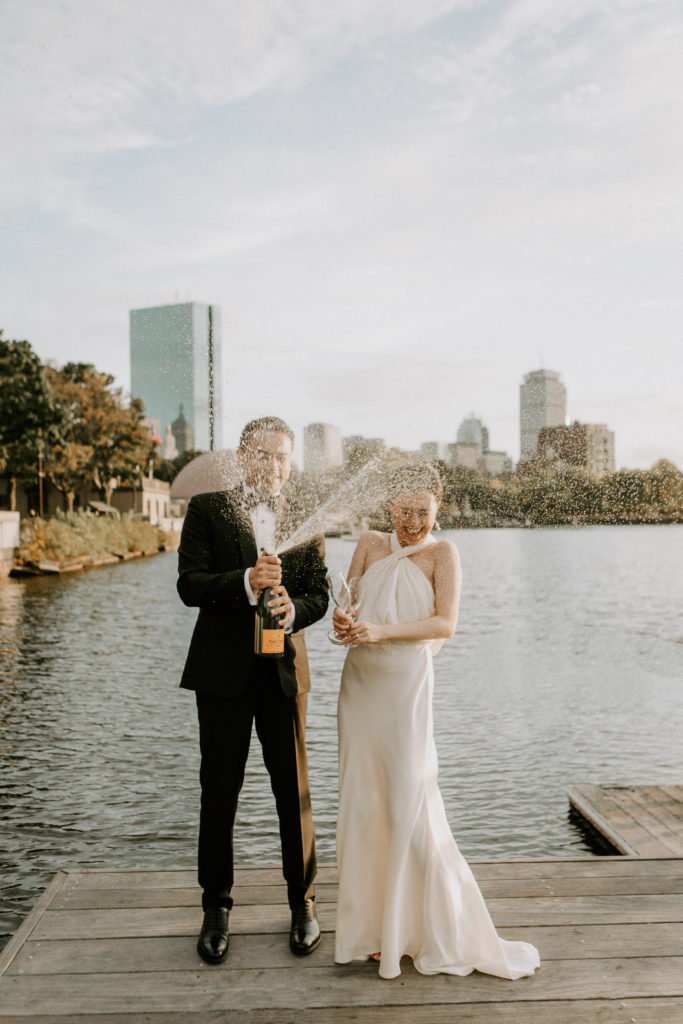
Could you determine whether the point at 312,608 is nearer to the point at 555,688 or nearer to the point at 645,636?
the point at 555,688

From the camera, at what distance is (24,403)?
42.3m

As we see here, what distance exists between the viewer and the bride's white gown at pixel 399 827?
3.39 meters

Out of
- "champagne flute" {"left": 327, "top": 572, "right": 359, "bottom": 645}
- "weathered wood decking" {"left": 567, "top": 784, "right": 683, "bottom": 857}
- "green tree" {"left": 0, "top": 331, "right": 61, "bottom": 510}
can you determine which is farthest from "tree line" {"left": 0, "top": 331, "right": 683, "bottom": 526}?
"weathered wood decking" {"left": 567, "top": 784, "right": 683, "bottom": 857}

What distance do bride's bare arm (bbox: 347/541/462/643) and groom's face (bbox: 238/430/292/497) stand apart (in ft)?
2.35

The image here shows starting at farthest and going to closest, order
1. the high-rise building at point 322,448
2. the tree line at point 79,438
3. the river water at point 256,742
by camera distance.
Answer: the tree line at point 79,438 → the river water at point 256,742 → the high-rise building at point 322,448

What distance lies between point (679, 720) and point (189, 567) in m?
10.8

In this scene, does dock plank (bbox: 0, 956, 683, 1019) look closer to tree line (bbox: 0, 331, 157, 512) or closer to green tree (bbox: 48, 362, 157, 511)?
tree line (bbox: 0, 331, 157, 512)

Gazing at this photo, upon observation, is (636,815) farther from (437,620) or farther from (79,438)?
(79,438)

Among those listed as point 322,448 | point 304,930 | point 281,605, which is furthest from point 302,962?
point 322,448

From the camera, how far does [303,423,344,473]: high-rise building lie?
439cm

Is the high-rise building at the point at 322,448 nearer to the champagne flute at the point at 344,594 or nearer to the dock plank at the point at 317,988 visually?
the champagne flute at the point at 344,594

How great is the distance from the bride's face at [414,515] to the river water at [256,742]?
4.86m

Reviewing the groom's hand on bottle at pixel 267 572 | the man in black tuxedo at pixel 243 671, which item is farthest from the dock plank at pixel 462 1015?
the groom's hand on bottle at pixel 267 572

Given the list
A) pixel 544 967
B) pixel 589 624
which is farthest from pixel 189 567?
Result: pixel 589 624
